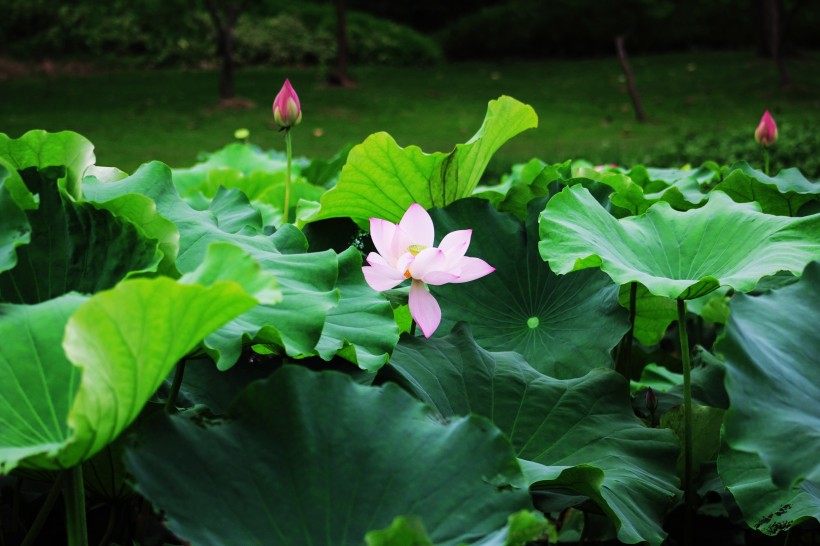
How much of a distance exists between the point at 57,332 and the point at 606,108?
11.8 metres

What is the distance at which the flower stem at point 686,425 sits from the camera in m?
1.03

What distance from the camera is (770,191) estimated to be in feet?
4.54

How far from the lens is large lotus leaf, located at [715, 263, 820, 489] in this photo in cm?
74

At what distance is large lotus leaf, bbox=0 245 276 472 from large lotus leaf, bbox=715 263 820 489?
417mm

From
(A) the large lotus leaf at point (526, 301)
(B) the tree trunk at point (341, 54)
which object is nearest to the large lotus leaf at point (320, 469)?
(A) the large lotus leaf at point (526, 301)

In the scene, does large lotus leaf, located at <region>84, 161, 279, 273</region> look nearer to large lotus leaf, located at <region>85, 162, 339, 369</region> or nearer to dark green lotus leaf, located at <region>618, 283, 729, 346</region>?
large lotus leaf, located at <region>85, 162, 339, 369</region>

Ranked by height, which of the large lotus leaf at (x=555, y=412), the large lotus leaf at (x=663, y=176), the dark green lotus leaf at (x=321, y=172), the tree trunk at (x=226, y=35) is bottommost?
the tree trunk at (x=226, y=35)

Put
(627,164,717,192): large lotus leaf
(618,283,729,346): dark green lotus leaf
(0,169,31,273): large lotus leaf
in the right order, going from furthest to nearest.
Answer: (627,164,717,192): large lotus leaf
(618,283,729,346): dark green lotus leaf
(0,169,31,273): large lotus leaf

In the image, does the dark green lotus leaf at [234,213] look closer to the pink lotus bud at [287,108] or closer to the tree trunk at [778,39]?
the pink lotus bud at [287,108]

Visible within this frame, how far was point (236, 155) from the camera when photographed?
2.93 metres

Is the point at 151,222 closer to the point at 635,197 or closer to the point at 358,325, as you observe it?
the point at 358,325

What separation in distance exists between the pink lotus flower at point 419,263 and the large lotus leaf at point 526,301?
0.65 feet

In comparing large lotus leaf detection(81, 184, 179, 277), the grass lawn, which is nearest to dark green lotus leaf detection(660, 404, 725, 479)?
large lotus leaf detection(81, 184, 179, 277)

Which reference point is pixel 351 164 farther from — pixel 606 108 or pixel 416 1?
pixel 416 1
